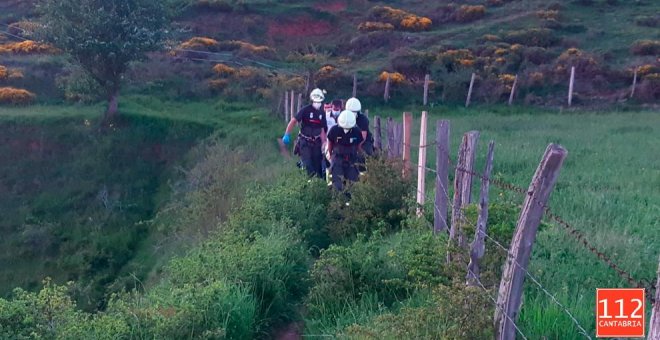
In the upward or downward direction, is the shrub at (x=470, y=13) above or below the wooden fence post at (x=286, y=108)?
above

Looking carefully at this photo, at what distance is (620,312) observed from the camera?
3.80 metres

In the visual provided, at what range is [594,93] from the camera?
30.6 meters

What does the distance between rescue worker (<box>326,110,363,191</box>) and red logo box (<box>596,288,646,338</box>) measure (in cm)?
744

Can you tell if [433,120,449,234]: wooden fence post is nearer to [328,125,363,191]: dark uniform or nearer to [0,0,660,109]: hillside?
[328,125,363,191]: dark uniform

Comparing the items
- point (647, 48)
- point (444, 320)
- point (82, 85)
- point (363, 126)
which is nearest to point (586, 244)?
point (444, 320)

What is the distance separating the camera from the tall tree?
2458 centimetres

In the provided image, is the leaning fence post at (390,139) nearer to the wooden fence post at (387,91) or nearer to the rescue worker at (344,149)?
the rescue worker at (344,149)

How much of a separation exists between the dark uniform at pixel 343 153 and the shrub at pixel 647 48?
27490 millimetres

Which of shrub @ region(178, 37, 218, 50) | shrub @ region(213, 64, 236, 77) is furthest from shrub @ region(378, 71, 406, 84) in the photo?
shrub @ region(178, 37, 218, 50)

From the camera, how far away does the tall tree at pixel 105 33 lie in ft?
80.6

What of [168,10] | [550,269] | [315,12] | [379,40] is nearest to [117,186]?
[168,10]

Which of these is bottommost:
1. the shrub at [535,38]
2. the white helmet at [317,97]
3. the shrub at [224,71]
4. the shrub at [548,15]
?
the shrub at [224,71]

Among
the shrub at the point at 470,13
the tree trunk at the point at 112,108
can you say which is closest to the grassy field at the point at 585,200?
the tree trunk at the point at 112,108

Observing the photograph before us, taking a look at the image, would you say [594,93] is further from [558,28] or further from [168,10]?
[168,10]
